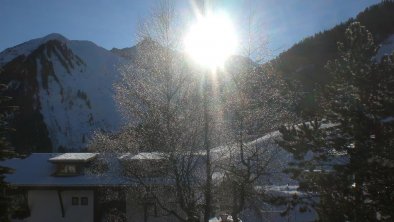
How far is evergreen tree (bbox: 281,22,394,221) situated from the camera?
1020 centimetres

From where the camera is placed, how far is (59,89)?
133375 mm

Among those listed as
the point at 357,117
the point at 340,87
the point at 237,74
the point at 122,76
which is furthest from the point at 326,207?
the point at 122,76

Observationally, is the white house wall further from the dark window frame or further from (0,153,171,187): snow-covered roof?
(0,153,171,187): snow-covered roof

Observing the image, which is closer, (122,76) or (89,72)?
(122,76)

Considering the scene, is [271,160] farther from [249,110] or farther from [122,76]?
[122,76]

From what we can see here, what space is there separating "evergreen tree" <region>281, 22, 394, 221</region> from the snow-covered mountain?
9427 cm

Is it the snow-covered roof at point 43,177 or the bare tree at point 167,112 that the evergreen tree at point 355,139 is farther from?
the snow-covered roof at point 43,177

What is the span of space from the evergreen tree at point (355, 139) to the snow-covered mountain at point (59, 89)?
3711 inches

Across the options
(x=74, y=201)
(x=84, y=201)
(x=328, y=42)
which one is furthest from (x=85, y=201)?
(x=328, y=42)

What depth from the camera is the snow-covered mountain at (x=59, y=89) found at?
4550 inches

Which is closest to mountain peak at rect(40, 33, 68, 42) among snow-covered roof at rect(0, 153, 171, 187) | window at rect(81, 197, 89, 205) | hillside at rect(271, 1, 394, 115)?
hillside at rect(271, 1, 394, 115)

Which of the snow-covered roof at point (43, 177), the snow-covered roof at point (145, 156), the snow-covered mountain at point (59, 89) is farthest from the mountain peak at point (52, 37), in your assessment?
the snow-covered roof at point (145, 156)

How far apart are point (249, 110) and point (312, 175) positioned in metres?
5.92

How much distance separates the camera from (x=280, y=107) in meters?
17.5
